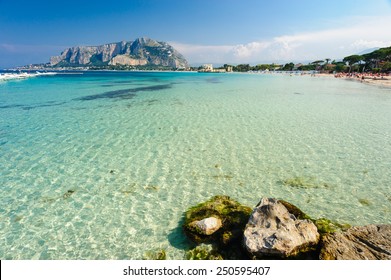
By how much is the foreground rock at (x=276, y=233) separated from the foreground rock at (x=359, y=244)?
0.38 metres

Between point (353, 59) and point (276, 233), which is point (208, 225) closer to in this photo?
point (276, 233)

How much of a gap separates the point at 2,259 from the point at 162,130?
35.5ft

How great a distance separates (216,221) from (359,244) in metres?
3.24

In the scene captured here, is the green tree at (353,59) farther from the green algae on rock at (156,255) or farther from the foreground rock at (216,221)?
the green algae on rock at (156,255)

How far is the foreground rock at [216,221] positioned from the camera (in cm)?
589

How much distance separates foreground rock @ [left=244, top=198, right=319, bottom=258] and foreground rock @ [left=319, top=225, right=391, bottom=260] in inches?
14.8

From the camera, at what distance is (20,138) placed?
14.0 m

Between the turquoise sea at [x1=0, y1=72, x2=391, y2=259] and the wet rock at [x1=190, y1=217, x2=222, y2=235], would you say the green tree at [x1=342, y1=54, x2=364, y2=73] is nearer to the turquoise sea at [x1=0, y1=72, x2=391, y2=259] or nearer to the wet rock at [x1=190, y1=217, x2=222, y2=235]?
the turquoise sea at [x1=0, y1=72, x2=391, y2=259]

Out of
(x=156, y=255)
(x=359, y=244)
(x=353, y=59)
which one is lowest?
(x=156, y=255)

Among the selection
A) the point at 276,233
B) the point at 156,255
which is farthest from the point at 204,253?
the point at 276,233

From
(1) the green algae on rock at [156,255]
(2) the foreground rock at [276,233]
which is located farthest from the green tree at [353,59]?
(1) the green algae on rock at [156,255]

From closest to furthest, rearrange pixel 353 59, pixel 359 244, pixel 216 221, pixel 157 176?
pixel 359 244 → pixel 216 221 → pixel 157 176 → pixel 353 59

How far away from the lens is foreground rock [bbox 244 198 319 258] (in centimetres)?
506

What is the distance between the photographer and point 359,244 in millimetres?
5137
